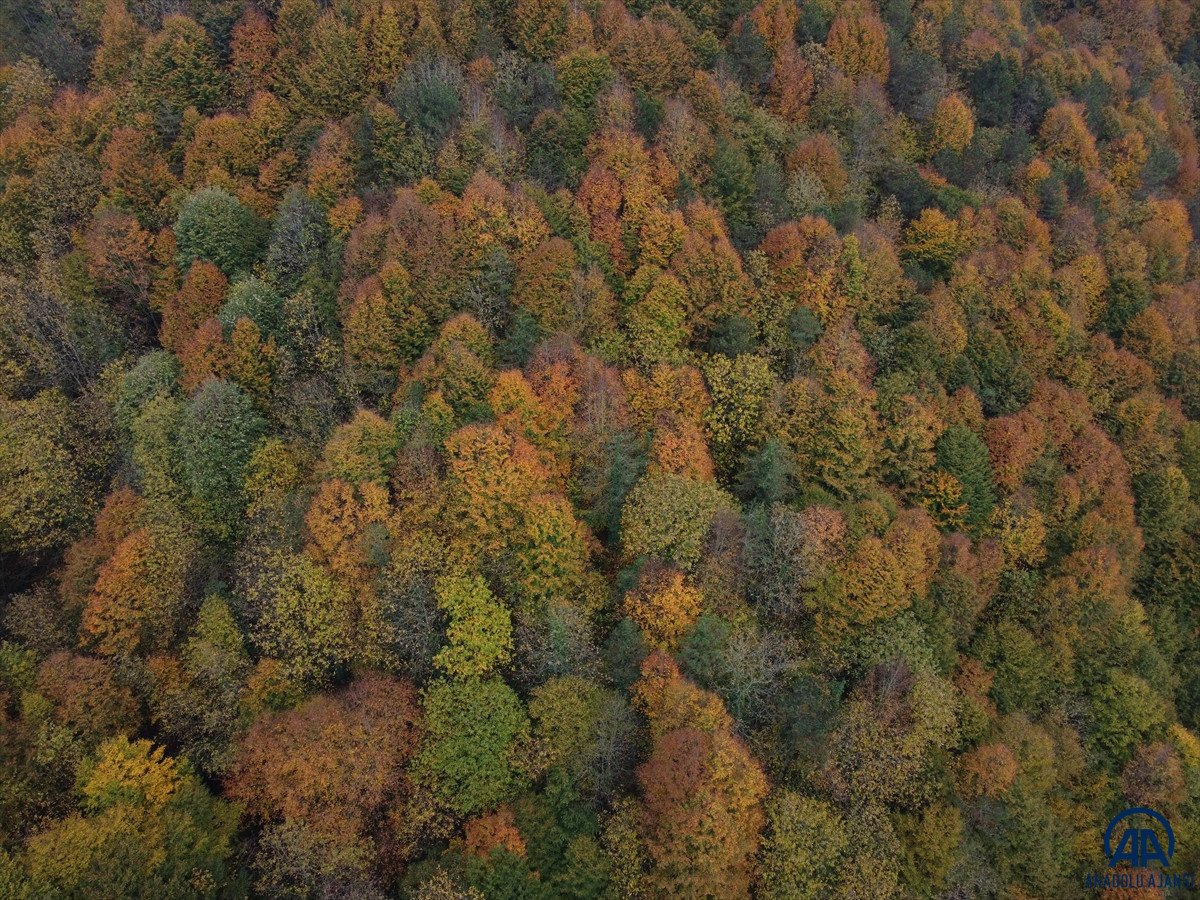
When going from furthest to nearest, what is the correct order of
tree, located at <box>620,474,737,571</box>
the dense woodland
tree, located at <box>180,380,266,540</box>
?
tree, located at <box>180,380,266,540</box>, tree, located at <box>620,474,737,571</box>, the dense woodland

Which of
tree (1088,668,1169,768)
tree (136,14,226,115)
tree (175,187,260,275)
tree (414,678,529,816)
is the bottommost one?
tree (1088,668,1169,768)

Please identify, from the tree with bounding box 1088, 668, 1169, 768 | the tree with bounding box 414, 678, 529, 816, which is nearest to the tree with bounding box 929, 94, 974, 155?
the tree with bounding box 1088, 668, 1169, 768

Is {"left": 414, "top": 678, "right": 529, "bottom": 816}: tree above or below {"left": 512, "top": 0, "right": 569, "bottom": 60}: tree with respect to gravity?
below

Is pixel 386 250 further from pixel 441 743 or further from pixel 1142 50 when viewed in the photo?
pixel 1142 50

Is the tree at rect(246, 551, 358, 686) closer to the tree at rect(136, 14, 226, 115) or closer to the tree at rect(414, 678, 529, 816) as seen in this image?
the tree at rect(414, 678, 529, 816)

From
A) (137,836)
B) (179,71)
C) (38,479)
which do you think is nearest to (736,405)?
(137,836)

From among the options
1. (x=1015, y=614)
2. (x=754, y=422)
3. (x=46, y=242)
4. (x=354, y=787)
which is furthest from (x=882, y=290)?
(x=46, y=242)

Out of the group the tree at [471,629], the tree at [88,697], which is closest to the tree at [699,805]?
the tree at [471,629]
